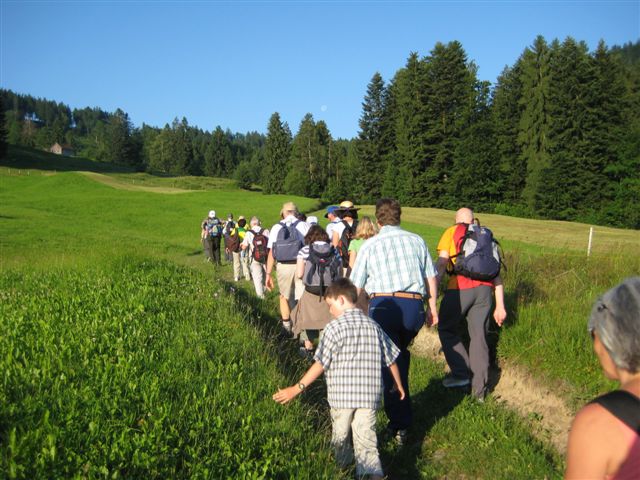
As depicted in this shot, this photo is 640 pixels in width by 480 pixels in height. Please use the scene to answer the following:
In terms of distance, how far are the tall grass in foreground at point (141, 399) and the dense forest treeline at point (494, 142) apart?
49608 millimetres

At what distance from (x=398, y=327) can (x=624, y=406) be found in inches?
131

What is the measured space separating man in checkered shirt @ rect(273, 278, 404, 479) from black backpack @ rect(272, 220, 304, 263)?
16.3 feet

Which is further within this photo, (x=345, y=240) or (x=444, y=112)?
(x=444, y=112)

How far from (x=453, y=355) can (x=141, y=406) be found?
13.5 feet

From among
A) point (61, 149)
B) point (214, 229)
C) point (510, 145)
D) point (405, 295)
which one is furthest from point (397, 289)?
point (61, 149)

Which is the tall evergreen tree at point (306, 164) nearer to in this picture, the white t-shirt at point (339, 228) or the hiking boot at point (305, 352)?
the white t-shirt at point (339, 228)

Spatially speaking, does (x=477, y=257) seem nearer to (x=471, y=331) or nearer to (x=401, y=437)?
(x=471, y=331)

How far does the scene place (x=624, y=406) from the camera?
5.81 ft

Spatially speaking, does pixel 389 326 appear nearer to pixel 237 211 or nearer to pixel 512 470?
pixel 512 470

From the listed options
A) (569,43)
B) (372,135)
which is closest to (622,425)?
(569,43)

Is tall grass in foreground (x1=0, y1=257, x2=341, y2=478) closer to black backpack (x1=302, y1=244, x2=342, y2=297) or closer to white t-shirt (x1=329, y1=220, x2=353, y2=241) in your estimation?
black backpack (x1=302, y1=244, x2=342, y2=297)

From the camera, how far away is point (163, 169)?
134125mm

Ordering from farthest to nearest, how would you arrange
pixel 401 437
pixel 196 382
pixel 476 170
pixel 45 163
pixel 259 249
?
pixel 45 163 < pixel 476 170 < pixel 259 249 < pixel 401 437 < pixel 196 382

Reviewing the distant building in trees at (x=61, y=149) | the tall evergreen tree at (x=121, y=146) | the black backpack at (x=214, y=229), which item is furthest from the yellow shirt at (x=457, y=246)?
the distant building in trees at (x=61, y=149)
